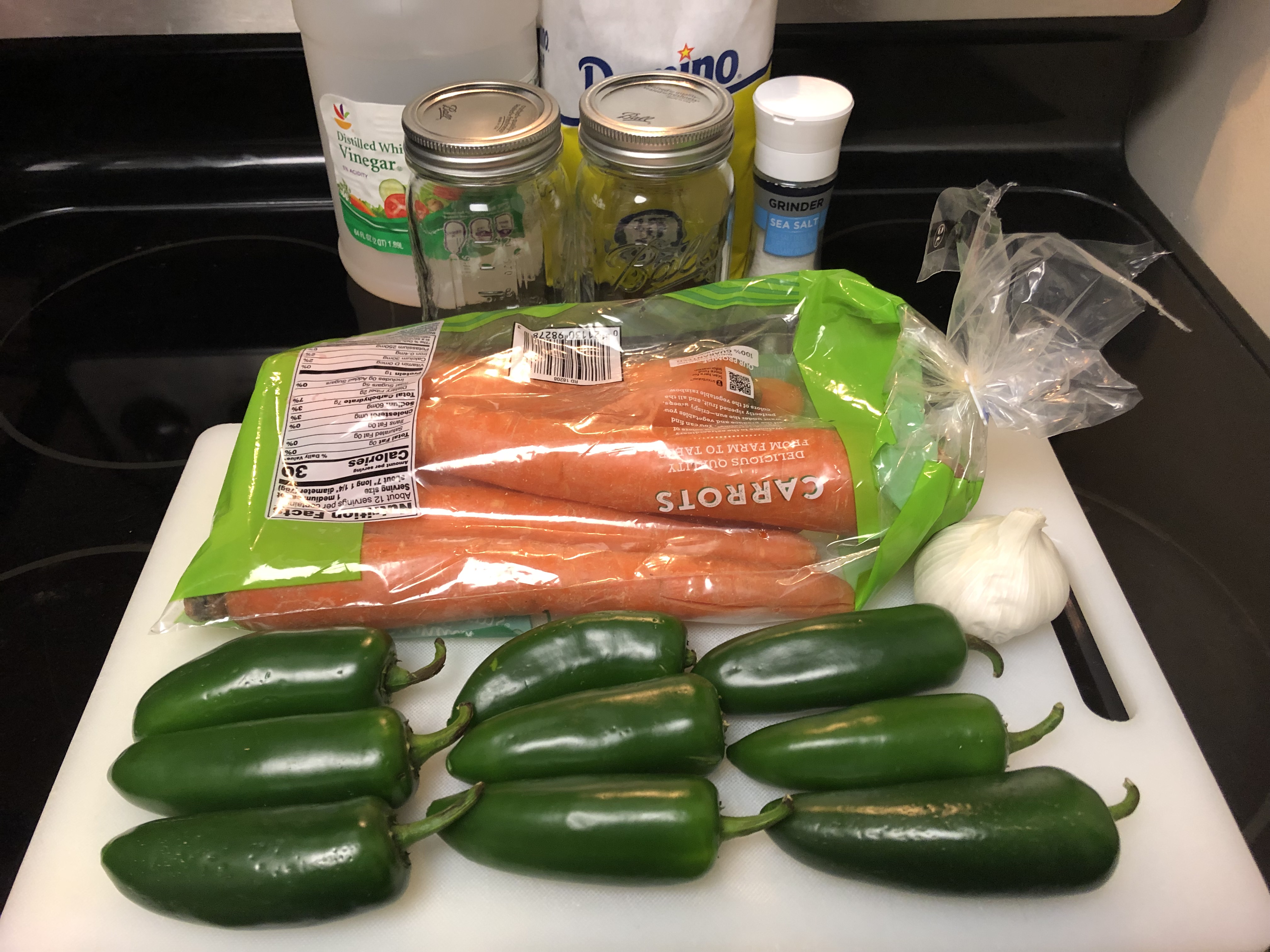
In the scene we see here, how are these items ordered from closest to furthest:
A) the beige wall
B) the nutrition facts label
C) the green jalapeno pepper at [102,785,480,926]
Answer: the green jalapeno pepper at [102,785,480,926]
the nutrition facts label
the beige wall

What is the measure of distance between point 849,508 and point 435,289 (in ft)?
1.82

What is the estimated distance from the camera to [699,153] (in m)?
0.91

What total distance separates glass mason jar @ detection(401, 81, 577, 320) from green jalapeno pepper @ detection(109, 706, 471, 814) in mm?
542

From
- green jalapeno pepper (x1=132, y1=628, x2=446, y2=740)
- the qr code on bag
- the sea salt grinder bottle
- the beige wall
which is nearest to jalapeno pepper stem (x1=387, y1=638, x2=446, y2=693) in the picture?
green jalapeno pepper (x1=132, y1=628, x2=446, y2=740)

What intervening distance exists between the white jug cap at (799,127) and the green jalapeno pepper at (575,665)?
1.87 ft

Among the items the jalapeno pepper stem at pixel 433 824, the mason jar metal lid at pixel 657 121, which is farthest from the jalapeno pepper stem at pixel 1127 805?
the mason jar metal lid at pixel 657 121

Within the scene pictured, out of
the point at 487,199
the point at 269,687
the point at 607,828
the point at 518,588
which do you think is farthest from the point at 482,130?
the point at 607,828

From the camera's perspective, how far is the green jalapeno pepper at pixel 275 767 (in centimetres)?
68

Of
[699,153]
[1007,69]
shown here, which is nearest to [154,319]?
[699,153]

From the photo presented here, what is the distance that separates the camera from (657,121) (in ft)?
3.03

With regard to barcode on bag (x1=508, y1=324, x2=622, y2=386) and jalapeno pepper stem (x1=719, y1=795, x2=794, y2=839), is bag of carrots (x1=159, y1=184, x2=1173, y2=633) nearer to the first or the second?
barcode on bag (x1=508, y1=324, x2=622, y2=386)

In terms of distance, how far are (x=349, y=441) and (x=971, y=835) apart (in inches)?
25.4

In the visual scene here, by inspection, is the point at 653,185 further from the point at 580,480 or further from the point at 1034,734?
the point at 1034,734

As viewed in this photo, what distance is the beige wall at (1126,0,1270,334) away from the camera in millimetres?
1133
